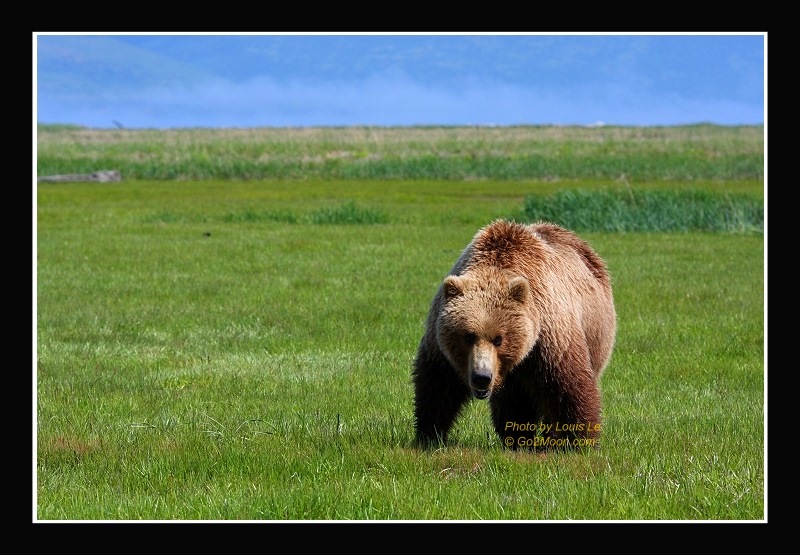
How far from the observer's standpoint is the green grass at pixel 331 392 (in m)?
6.79

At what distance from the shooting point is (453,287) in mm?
6875

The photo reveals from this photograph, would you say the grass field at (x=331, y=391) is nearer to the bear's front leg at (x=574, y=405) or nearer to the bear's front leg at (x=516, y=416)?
the bear's front leg at (x=574, y=405)

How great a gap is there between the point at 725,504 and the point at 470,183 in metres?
44.3

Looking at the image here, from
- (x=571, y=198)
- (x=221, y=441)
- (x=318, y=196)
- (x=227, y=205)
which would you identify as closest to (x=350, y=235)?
(x=571, y=198)

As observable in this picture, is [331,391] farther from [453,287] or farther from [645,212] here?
[645,212]

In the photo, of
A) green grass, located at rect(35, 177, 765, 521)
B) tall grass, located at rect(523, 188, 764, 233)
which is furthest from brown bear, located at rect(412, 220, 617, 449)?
tall grass, located at rect(523, 188, 764, 233)

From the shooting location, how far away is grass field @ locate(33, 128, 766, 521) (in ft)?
22.3

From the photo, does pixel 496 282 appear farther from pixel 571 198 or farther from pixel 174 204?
pixel 174 204

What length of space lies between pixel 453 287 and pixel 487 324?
0.37 m

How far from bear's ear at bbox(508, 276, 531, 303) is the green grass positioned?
1227 mm

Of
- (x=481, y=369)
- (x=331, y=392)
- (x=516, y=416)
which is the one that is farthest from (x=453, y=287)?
(x=331, y=392)

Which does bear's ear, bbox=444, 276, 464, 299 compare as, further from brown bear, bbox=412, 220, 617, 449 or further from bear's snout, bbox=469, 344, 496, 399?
bear's snout, bbox=469, 344, 496, 399

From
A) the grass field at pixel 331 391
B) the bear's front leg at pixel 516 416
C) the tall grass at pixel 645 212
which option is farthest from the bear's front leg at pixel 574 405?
the tall grass at pixel 645 212
